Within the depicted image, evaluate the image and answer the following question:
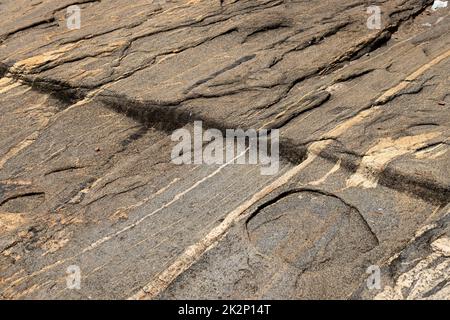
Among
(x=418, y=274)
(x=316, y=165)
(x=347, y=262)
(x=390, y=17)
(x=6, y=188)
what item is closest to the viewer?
(x=418, y=274)

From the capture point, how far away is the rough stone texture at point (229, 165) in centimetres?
576

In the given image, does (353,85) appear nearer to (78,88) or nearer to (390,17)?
(390,17)

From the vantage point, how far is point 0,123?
26.9ft

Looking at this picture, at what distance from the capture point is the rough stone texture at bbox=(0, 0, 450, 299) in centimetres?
576

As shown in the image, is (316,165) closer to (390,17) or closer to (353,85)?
(353,85)

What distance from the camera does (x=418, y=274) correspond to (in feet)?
17.6

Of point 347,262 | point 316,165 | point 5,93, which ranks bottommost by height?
point 347,262

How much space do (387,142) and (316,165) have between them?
0.77m

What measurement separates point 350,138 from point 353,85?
48.3 inches

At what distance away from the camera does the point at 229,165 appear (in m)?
6.89

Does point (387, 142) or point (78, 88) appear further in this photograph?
point (78, 88)

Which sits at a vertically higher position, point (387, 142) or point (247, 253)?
point (387, 142)

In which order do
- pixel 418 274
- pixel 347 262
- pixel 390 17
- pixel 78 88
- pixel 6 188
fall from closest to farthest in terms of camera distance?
1. pixel 418 274
2. pixel 347 262
3. pixel 6 188
4. pixel 78 88
5. pixel 390 17

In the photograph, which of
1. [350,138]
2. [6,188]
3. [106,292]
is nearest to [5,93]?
[6,188]
